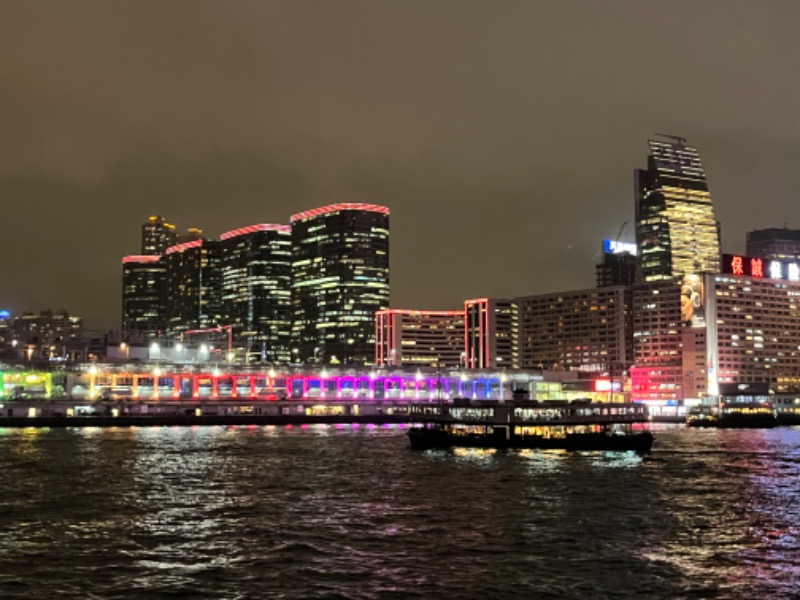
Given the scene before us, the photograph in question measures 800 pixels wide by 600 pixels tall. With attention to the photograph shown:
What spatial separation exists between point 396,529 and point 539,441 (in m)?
69.8

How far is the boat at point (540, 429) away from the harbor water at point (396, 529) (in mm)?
23209

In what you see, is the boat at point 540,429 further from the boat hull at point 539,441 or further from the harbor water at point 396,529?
the harbor water at point 396,529

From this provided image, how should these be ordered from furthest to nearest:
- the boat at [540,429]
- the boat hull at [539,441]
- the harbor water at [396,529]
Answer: the boat at [540,429]
the boat hull at [539,441]
the harbor water at [396,529]

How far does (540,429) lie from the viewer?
121 meters

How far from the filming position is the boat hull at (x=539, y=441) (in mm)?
117000

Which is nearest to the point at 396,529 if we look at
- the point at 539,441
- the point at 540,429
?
the point at 539,441

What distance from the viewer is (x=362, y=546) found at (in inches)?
1817

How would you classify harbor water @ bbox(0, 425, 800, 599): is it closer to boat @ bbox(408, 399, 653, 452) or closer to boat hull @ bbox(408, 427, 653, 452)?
boat hull @ bbox(408, 427, 653, 452)

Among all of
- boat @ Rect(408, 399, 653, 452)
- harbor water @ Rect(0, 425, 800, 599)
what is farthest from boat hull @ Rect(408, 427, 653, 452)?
harbor water @ Rect(0, 425, 800, 599)

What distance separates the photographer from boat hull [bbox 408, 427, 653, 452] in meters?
117

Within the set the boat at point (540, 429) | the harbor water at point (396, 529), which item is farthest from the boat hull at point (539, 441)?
the harbor water at point (396, 529)

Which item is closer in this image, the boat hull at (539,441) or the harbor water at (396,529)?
the harbor water at (396,529)

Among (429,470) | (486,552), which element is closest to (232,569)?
(486,552)

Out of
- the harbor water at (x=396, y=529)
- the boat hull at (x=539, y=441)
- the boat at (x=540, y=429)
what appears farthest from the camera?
the boat at (x=540, y=429)
